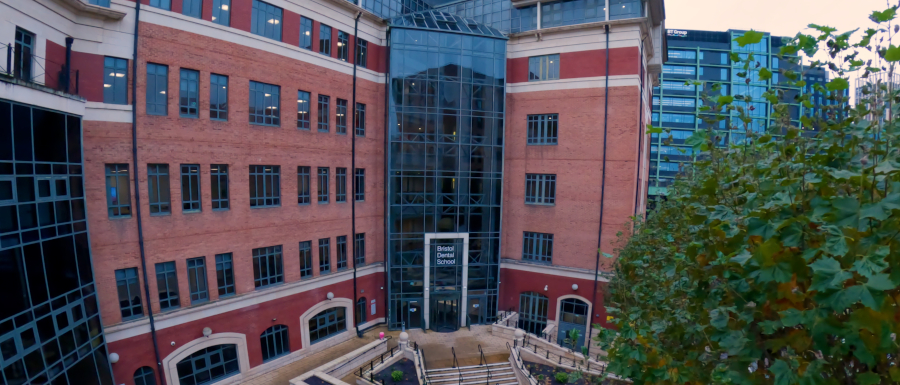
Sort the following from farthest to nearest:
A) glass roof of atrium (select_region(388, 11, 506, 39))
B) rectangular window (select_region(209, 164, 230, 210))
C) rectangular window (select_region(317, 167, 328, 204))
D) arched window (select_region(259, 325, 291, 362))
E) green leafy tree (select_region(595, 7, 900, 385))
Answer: glass roof of atrium (select_region(388, 11, 506, 39)) < rectangular window (select_region(317, 167, 328, 204)) < arched window (select_region(259, 325, 291, 362)) < rectangular window (select_region(209, 164, 230, 210)) < green leafy tree (select_region(595, 7, 900, 385))

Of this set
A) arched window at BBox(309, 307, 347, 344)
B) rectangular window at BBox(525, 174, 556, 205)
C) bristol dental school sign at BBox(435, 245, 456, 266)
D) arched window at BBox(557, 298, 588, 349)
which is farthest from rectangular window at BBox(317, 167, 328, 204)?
arched window at BBox(557, 298, 588, 349)

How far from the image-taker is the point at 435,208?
24.7m

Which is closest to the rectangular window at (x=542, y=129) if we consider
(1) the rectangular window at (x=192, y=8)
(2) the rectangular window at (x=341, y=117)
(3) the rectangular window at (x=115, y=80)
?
(2) the rectangular window at (x=341, y=117)

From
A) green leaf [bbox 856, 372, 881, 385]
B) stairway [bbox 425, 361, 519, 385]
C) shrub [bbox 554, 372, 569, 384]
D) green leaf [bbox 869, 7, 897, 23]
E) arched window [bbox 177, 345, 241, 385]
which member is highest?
green leaf [bbox 869, 7, 897, 23]

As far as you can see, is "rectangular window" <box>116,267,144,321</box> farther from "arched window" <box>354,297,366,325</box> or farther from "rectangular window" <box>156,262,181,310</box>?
"arched window" <box>354,297,366,325</box>

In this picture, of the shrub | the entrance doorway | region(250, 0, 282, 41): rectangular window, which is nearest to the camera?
the shrub

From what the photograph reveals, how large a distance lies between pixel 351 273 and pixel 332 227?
2.95m

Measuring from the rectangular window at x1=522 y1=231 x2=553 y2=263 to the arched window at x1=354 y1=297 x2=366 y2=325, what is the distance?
1018 cm

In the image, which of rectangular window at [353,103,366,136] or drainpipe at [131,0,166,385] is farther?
rectangular window at [353,103,366,136]

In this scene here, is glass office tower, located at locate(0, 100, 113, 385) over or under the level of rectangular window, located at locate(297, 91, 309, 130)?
under

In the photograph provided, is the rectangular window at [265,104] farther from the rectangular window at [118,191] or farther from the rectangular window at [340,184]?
the rectangular window at [118,191]

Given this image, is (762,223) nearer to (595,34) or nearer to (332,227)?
(332,227)

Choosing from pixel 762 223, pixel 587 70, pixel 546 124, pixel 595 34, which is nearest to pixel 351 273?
pixel 546 124

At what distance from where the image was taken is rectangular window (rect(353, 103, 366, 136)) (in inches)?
939
